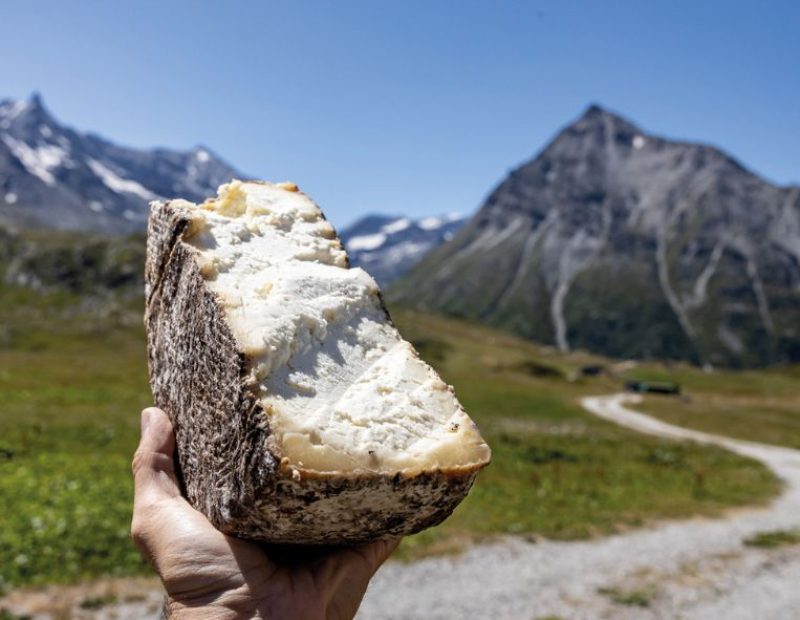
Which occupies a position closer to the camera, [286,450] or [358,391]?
[286,450]

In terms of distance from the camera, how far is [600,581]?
1712cm

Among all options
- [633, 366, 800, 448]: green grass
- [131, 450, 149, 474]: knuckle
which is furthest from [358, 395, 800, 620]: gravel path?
[633, 366, 800, 448]: green grass

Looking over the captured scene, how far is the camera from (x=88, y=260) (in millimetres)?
145875

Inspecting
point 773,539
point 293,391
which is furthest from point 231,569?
point 773,539

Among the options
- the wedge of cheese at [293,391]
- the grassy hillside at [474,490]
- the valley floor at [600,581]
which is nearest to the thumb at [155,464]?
the wedge of cheese at [293,391]

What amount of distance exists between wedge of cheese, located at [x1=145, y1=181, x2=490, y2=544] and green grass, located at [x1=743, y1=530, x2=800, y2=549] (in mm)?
21370

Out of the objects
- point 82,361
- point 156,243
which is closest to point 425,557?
point 156,243

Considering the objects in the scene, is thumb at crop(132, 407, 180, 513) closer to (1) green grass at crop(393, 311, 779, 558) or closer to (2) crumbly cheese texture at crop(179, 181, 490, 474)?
(2) crumbly cheese texture at crop(179, 181, 490, 474)

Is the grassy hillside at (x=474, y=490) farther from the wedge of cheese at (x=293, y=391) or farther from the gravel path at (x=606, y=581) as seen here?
the wedge of cheese at (x=293, y=391)

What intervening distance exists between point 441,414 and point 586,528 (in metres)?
19.4

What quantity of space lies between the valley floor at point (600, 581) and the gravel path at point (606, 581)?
0.09 ft

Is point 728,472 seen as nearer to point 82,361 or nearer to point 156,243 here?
point 156,243

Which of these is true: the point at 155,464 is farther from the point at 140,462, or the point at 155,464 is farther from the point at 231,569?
the point at 231,569

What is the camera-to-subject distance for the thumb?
4.96 metres
